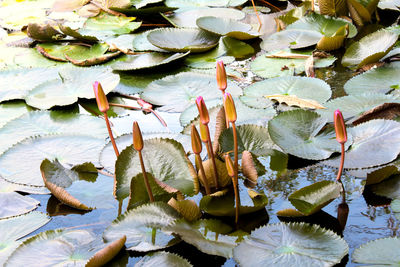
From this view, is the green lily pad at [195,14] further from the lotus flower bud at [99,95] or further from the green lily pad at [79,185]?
the lotus flower bud at [99,95]

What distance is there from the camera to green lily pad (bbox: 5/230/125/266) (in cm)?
114

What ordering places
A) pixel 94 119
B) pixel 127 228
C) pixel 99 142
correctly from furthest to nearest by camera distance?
pixel 94 119 < pixel 99 142 < pixel 127 228

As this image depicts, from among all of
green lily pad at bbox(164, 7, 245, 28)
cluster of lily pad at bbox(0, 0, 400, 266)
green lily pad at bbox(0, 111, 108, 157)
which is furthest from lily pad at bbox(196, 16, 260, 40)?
green lily pad at bbox(0, 111, 108, 157)

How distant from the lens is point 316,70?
2.24 metres

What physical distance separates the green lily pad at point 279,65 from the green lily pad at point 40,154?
90 cm

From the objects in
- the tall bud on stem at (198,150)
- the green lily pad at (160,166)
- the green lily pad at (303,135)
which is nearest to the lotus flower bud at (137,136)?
the tall bud on stem at (198,150)

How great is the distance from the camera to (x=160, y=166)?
1430 mm

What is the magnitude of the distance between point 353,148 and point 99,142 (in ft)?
2.76

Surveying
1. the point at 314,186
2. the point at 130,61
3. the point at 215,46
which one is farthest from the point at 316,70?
the point at 314,186

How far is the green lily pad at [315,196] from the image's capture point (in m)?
1.24

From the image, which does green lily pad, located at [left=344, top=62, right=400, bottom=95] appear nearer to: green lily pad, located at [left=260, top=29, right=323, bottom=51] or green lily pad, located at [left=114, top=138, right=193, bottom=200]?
green lily pad, located at [left=260, top=29, right=323, bottom=51]

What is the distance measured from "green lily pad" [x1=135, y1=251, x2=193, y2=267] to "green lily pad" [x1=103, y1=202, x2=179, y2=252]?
0.02 metres

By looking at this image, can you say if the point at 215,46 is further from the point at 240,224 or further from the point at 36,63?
the point at 240,224

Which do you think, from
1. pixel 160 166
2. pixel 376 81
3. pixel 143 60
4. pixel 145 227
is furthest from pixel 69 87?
pixel 376 81
